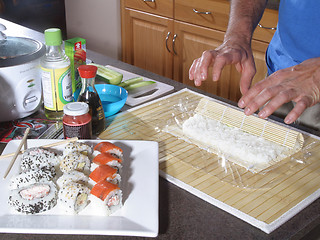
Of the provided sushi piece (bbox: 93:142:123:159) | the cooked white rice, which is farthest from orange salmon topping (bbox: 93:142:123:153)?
the cooked white rice

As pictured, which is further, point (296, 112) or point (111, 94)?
point (111, 94)

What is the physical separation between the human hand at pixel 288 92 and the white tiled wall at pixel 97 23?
2372 millimetres

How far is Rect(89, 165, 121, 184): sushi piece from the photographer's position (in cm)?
90

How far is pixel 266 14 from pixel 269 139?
1.32 meters

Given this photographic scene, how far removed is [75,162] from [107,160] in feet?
0.24

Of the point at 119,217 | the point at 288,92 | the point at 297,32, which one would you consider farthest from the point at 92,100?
the point at 297,32

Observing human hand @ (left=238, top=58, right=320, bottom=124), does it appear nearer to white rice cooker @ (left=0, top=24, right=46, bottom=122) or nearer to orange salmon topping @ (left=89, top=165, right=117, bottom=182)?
orange salmon topping @ (left=89, top=165, right=117, bottom=182)

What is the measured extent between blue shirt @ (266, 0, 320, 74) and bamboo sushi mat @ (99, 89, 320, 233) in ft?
1.33

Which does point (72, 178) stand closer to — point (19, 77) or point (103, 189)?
point (103, 189)

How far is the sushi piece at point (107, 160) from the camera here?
3.13ft

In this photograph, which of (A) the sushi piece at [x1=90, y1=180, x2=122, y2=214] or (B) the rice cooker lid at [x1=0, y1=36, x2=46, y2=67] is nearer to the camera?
(A) the sushi piece at [x1=90, y1=180, x2=122, y2=214]

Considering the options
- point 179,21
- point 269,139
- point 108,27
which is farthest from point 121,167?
point 108,27

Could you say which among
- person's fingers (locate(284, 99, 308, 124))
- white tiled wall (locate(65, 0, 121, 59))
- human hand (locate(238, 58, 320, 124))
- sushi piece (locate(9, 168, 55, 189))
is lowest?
white tiled wall (locate(65, 0, 121, 59))

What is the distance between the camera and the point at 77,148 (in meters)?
0.99
